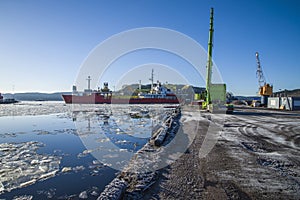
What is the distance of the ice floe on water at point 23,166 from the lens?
3.74 meters

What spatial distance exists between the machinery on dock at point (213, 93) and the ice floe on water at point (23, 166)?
57.8ft

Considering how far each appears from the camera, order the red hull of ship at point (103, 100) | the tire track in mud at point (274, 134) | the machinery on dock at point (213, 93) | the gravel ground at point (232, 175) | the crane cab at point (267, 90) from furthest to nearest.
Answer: the red hull of ship at point (103, 100), the crane cab at point (267, 90), the machinery on dock at point (213, 93), the tire track in mud at point (274, 134), the gravel ground at point (232, 175)

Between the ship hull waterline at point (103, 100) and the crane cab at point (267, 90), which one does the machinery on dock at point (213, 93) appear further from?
the ship hull waterline at point (103, 100)

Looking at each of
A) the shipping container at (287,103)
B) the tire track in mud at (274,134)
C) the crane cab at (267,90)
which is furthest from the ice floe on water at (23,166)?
the crane cab at (267,90)

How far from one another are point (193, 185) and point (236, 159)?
2.09 meters

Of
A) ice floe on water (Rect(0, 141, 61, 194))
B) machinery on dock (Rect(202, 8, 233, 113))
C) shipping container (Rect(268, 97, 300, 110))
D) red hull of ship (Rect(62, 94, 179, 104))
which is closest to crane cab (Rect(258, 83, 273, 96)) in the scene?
shipping container (Rect(268, 97, 300, 110))

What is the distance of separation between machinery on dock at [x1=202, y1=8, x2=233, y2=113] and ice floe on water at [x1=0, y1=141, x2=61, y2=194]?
57.8 feet

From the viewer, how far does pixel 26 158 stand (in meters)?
5.16

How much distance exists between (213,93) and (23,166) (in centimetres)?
2035

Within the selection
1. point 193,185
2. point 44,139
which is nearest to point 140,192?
point 193,185

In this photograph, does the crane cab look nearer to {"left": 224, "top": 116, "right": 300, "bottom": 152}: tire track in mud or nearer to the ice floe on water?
{"left": 224, "top": 116, "right": 300, "bottom": 152}: tire track in mud

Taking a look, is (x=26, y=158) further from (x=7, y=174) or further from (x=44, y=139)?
(x=44, y=139)

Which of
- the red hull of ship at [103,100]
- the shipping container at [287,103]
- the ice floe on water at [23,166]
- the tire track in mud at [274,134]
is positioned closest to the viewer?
the ice floe on water at [23,166]

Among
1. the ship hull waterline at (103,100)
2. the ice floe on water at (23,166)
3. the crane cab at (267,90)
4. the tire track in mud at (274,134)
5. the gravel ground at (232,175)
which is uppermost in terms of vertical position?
the crane cab at (267,90)
